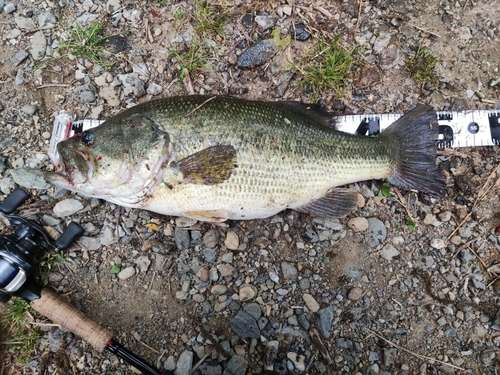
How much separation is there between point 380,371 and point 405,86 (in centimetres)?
313

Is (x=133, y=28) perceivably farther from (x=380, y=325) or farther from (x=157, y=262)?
(x=380, y=325)

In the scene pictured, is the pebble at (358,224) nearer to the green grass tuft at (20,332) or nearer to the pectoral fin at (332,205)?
the pectoral fin at (332,205)

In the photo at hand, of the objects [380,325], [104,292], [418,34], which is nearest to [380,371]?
[380,325]

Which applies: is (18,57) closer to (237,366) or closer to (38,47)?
(38,47)

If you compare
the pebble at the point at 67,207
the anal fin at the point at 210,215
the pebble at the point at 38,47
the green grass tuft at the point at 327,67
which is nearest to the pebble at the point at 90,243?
the pebble at the point at 67,207

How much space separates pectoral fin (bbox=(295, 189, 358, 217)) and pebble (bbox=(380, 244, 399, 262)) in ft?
2.13

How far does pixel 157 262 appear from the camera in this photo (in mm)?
3990

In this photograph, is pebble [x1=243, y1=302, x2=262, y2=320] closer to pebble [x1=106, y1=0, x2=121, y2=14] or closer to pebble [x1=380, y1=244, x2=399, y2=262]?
pebble [x1=380, y1=244, x2=399, y2=262]

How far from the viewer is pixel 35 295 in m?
3.53

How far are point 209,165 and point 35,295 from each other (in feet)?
6.68

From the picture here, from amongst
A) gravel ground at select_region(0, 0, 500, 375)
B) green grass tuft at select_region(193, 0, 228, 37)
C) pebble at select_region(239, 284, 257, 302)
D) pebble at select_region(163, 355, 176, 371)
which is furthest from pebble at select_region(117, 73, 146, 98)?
pebble at select_region(163, 355, 176, 371)

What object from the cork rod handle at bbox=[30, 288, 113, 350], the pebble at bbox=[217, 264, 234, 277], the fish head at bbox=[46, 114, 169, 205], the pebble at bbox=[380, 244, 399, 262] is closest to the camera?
the fish head at bbox=[46, 114, 169, 205]

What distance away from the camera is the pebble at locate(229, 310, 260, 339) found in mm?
3814

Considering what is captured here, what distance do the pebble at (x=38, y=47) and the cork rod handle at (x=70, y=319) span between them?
264 centimetres
